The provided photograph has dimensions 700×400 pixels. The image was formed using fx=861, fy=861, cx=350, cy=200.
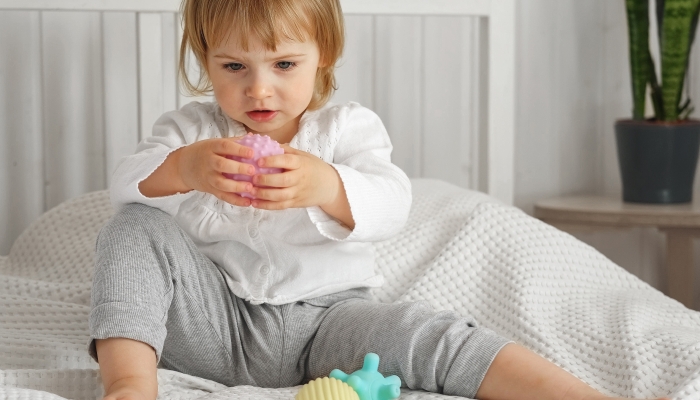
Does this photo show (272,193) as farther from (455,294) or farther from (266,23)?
(455,294)

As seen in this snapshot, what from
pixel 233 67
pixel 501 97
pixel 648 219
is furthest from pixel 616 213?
pixel 233 67

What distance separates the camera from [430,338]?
99 cm

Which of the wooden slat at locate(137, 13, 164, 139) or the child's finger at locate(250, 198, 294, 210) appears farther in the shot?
the wooden slat at locate(137, 13, 164, 139)

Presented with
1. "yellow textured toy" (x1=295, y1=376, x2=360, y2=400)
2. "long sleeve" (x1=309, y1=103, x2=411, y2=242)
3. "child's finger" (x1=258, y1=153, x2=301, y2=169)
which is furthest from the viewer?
"long sleeve" (x1=309, y1=103, x2=411, y2=242)

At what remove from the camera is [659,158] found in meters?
1.87

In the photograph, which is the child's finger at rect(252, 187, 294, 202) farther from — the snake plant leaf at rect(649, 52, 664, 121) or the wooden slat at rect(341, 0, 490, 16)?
the snake plant leaf at rect(649, 52, 664, 121)

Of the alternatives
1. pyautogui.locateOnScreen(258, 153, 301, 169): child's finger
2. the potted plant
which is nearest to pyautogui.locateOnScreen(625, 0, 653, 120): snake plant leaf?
the potted plant

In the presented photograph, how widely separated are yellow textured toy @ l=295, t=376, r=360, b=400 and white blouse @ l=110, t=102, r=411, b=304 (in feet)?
0.86

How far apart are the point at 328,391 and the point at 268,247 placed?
0.34 metres

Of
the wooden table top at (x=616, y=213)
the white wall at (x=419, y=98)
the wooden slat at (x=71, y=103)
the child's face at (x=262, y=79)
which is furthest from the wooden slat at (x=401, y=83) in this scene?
the child's face at (x=262, y=79)

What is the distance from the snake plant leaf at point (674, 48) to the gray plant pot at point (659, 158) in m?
0.06

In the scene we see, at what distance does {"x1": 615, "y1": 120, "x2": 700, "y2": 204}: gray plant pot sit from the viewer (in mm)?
1854

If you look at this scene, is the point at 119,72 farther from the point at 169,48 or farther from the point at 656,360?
the point at 656,360

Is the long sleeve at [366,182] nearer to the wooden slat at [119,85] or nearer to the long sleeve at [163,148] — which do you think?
the long sleeve at [163,148]
